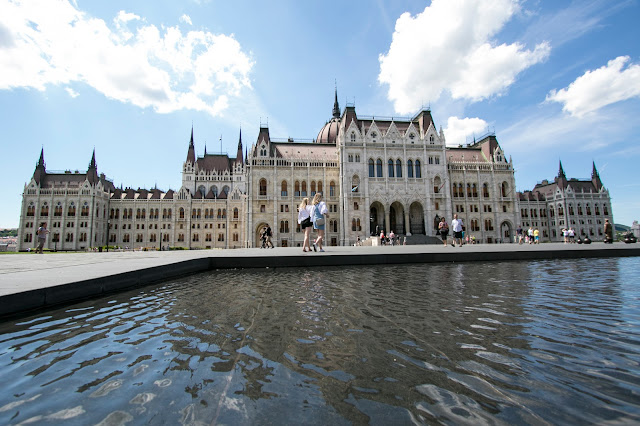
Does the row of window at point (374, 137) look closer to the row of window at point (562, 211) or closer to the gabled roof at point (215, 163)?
the row of window at point (562, 211)

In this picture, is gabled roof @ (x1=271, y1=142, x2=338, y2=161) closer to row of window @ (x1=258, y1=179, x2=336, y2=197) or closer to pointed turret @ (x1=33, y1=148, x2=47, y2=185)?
row of window @ (x1=258, y1=179, x2=336, y2=197)

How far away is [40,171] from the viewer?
6475cm

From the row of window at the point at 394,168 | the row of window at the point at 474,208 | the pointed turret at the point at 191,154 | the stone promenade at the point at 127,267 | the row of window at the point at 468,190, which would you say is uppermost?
the pointed turret at the point at 191,154

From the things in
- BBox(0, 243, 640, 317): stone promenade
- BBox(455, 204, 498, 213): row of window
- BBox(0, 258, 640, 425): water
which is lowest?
BBox(0, 258, 640, 425): water

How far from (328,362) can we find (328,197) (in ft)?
147

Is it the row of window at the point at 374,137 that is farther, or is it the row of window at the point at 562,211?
the row of window at the point at 562,211

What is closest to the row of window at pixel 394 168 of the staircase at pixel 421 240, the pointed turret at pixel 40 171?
the staircase at pixel 421 240

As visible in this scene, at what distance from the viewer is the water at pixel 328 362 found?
198 cm

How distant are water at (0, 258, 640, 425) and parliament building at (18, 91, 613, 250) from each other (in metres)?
38.1

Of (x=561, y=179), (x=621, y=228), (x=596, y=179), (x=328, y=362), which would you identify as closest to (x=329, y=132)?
(x=561, y=179)

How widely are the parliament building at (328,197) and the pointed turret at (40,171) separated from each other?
0.23 m

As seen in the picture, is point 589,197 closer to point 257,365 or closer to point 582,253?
point 582,253

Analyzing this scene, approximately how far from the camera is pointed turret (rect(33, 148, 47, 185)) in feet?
209

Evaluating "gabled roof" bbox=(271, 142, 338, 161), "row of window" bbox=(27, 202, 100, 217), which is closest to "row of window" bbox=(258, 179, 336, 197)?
"gabled roof" bbox=(271, 142, 338, 161)
